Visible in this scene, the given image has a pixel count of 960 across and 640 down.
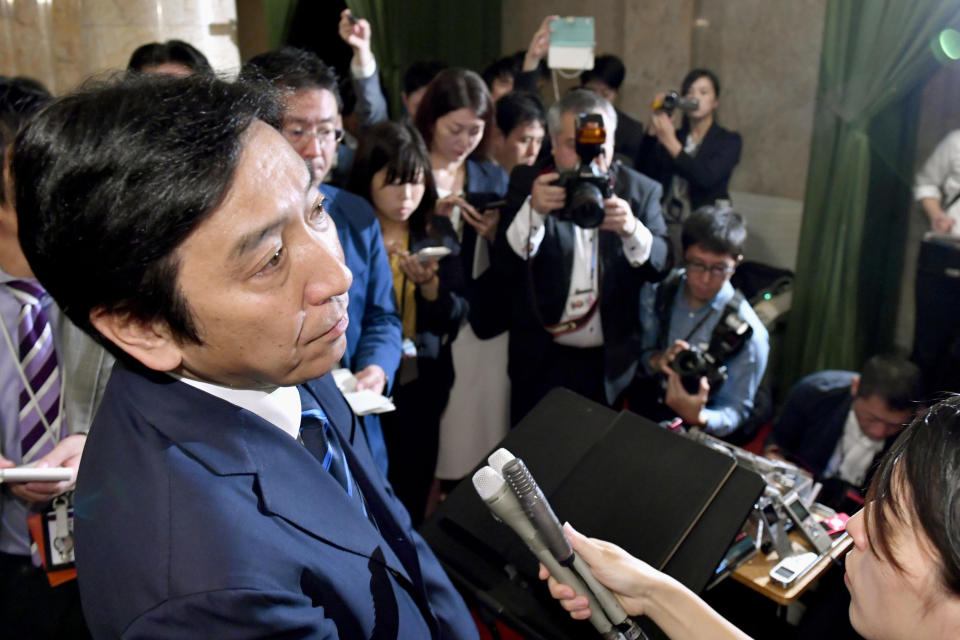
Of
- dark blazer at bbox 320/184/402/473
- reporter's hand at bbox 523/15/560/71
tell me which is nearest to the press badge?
dark blazer at bbox 320/184/402/473

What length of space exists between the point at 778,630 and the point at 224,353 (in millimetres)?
2040

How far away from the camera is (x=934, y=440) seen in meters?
0.90

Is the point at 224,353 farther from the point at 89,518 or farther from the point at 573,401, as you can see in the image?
the point at 573,401

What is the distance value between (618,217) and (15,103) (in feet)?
5.65

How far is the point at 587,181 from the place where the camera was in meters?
2.51

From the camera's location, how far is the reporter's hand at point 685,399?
102 inches

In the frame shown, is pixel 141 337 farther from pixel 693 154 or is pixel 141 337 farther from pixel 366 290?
pixel 693 154

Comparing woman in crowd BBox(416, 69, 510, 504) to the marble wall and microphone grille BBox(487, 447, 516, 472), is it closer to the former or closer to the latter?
the marble wall

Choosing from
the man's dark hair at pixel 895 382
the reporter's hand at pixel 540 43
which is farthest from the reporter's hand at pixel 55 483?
the reporter's hand at pixel 540 43

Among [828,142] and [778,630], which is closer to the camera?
[778,630]

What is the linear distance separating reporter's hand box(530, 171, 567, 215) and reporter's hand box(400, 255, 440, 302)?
0.40 meters

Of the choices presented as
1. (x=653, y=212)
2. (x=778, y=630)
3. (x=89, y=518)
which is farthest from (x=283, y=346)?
(x=653, y=212)

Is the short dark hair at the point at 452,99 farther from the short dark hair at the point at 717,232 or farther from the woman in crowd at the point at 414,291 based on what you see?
the short dark hair at the point at 717,232

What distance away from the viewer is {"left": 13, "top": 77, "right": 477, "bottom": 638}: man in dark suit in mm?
761
